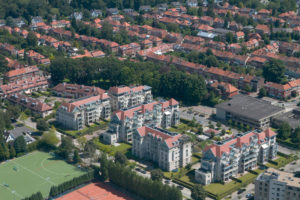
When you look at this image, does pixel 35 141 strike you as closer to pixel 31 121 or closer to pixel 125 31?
pixel 31 121

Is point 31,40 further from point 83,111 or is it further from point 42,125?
point 42,125

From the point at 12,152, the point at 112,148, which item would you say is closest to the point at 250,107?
the point at 112,148

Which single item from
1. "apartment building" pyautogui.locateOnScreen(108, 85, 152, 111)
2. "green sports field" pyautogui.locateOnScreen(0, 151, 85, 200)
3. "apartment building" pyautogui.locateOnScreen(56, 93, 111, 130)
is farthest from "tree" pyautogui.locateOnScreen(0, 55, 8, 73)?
"green sports field" pyautogui.locateOnScreen(0, 151, 85, 200)

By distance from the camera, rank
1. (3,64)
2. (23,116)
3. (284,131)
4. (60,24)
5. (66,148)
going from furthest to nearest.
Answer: (60,24), (3,64), (23,116), (284,131), (66,148)

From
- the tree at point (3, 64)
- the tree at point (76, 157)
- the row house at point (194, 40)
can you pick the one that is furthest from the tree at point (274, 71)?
the tree at point (3, 64)

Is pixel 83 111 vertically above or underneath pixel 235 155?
above

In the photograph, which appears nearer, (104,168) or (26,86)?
(104,168)

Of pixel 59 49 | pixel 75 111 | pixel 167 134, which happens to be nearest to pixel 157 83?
pixel 75 111

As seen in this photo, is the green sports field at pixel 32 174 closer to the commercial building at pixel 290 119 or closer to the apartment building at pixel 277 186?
the apartment building at pixel 277 186
